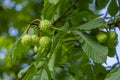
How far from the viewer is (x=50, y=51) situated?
1594 mm

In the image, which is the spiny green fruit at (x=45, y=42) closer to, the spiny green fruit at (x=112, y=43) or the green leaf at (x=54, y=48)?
the green leaf at (x=54, y=48)

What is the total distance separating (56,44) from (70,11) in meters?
0.33

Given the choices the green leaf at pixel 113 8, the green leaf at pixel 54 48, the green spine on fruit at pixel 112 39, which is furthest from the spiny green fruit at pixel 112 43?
the green leaf at pixel 113 8

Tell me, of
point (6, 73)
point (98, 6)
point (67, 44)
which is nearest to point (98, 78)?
point (67, 44)

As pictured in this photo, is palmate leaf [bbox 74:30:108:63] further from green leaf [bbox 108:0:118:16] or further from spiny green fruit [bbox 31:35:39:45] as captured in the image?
green leaf [bbox 108:0:118:16]

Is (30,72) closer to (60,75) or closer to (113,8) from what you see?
(60,75)

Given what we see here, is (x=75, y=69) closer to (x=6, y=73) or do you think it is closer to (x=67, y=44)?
(x=67, y=44)

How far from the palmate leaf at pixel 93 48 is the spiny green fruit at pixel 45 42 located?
109 millimetres

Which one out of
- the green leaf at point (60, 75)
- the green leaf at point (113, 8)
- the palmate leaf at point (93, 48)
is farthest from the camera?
the green leaf at point (113, 8)

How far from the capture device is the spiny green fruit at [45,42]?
1.56m

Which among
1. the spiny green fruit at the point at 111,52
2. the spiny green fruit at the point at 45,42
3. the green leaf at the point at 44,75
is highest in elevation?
the spiny green fruit at the point at 45,42

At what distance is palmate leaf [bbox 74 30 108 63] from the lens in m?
1.54

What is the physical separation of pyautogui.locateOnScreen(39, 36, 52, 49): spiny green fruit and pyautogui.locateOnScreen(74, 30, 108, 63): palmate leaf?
109 mm

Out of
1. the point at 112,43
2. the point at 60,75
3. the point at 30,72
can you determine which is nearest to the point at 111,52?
the point at 112,43
